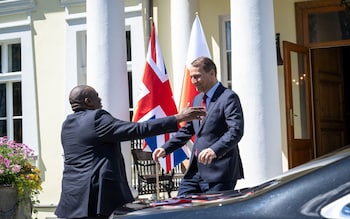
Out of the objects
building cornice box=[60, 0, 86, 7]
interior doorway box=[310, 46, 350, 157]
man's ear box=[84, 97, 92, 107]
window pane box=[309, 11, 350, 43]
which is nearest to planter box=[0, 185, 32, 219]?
man's ear box=[84, 97, 92, 107]

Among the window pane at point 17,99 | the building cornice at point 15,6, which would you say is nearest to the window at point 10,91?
the window pane at point 17,99

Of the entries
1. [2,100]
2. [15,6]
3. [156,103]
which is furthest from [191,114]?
[2,100]

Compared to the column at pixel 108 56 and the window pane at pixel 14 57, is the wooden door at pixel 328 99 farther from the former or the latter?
the window pane at pixel 14 57

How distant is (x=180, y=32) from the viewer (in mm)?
9820

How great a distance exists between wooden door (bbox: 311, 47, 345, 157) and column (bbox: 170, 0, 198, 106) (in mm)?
2145

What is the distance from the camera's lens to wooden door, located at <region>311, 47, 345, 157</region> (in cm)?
988

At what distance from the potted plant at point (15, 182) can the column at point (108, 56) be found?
4.18 feet

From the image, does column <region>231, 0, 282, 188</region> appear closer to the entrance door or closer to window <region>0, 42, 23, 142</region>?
the entrance door

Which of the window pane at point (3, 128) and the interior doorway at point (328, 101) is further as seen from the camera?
the window pane at point (3, 128)

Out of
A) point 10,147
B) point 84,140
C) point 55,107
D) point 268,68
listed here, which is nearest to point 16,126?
point 55,107

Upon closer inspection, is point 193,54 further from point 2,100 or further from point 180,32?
point 2,100

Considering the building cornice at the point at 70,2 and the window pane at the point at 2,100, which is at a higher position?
the building cornice at the point at 70,2

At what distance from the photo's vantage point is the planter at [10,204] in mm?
7223

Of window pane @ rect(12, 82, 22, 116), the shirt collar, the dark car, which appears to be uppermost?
window pane @ rect(12, 82, 22, 116)
